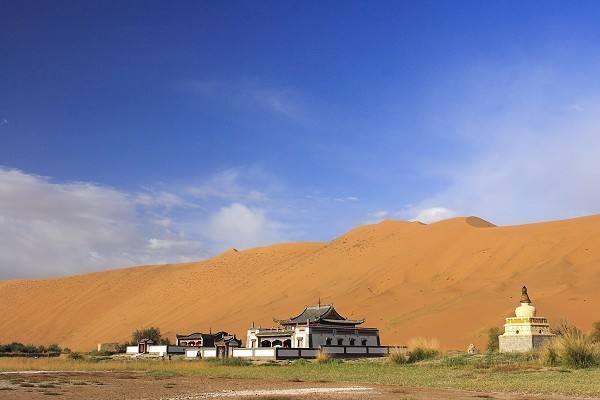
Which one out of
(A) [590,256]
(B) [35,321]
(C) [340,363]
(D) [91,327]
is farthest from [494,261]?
(B) [35,321]

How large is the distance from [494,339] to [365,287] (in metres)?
26.3

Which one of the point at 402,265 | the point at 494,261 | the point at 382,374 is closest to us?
the point at 382,374

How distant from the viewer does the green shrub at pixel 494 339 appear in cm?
4159

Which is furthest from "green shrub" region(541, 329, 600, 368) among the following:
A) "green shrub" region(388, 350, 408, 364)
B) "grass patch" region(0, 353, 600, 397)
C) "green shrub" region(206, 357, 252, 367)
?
"green shrub" region(206, 357, 252, 367)

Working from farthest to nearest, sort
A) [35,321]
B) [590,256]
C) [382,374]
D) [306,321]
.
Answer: [35,321] < [590,256] < [306,321] < [382,374]

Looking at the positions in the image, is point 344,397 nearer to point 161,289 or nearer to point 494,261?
point 494,261

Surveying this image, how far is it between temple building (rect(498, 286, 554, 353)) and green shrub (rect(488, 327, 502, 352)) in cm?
305

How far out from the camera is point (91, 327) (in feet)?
295

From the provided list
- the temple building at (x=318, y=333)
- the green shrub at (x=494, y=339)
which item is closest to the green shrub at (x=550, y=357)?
the green shrub at (x=494, y=339)

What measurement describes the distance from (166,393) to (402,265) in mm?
51806

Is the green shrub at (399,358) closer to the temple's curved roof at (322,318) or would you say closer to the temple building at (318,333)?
the temple building at (318,333)

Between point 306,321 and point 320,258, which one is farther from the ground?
point 320,258

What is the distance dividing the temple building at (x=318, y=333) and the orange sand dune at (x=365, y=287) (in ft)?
11.7

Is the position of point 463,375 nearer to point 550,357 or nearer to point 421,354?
point 550,357
